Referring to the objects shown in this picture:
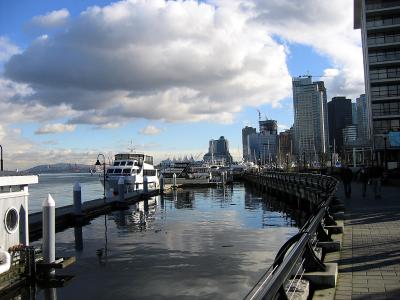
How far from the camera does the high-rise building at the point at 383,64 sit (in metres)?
72.9

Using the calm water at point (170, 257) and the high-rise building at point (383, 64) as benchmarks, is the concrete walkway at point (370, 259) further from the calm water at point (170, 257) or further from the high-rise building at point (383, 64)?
the high-rise building at point (383, 64)

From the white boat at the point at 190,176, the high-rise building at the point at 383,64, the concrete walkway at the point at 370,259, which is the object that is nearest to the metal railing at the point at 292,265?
the concrete walkway at the point at 370,259

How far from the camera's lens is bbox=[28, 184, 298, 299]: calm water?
1209cm

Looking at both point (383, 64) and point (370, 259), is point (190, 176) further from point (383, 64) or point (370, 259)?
point (370, 259)

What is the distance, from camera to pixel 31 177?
13820 millimetres

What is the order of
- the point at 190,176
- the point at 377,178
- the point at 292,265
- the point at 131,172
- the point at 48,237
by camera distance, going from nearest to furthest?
the point at 292,265 < the point at 48,237 < the point at 377,178 < the point at 131,172 < the point at 190,176

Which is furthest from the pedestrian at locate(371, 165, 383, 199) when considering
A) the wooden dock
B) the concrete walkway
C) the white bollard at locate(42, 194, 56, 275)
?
the white bollard at locate(42, 194, 56, 275)

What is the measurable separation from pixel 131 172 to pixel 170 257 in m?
48.1

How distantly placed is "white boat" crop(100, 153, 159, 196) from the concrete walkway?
43.2 meters

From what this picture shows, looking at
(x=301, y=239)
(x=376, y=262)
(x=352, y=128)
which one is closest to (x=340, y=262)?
(x=376, y=262)

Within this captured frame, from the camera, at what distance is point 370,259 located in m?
9.44

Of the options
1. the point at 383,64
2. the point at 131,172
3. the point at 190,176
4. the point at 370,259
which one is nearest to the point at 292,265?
the point at 370,259

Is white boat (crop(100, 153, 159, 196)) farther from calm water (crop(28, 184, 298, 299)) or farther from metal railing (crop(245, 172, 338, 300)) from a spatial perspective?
metal railing (crop(245, 172, 338, 300))

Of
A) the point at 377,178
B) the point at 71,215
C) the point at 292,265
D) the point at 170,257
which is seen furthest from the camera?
the point at 71,215
